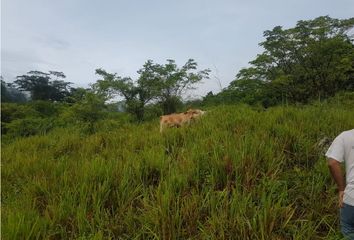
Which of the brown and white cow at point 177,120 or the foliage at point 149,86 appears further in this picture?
the foliage at point 149,86

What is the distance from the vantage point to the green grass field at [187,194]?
289cm

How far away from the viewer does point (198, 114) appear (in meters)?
8.98

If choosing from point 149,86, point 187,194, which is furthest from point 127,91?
point 187,194

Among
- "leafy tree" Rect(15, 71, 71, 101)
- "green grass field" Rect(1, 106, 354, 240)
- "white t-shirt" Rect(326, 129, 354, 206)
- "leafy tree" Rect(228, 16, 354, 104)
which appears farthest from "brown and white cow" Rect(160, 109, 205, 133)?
"leafy tree" Rect(15, 71, 71, 101)

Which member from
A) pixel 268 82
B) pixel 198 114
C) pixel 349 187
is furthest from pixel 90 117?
pixel 349 187

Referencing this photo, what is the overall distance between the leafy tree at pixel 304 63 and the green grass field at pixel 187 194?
10341 millimetres

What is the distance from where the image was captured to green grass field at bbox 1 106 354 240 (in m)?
2.89

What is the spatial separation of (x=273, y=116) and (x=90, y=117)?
7627 millimetres

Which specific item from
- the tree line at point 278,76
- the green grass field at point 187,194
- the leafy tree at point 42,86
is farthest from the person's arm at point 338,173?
the leafy tree at point 42,86

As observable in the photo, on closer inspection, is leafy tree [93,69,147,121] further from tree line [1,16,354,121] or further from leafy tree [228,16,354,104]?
leafy tree [228,16,354,104]

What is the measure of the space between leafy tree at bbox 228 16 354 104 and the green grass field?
33.9ft

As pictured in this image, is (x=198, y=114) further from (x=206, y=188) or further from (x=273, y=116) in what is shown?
(x=206, y=188)

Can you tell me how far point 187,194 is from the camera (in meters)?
3.51

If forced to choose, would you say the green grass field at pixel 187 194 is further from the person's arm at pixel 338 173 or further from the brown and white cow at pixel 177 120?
the brown and white cow at pixel 177 120
